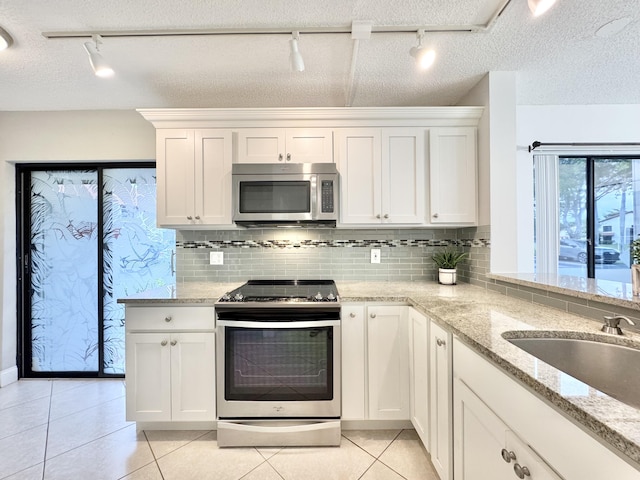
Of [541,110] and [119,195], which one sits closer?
[541,110]

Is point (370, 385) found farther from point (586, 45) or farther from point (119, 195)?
point (119, 195)

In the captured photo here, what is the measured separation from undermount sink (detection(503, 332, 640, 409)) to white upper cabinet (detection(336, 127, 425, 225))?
4.18ft

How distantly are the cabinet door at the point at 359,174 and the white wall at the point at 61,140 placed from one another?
5.79ft

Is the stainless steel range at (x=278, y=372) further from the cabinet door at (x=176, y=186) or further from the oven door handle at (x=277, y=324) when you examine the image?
the cabinet door at (x=176, y=186)

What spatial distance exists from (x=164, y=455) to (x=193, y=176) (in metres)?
1.84

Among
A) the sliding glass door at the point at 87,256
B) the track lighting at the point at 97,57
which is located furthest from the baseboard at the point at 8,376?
the track lighting at the point at 97,57

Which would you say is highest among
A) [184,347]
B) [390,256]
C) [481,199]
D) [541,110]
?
[541,110]

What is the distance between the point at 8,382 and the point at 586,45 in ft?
16.8

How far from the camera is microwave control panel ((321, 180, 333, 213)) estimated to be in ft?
7.09

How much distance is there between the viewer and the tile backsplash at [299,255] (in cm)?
260

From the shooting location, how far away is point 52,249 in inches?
110

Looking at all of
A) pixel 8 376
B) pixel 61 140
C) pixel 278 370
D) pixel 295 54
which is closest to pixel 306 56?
pixel 295 54

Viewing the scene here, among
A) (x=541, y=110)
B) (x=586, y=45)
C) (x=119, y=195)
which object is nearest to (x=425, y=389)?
(x=586, y=45)

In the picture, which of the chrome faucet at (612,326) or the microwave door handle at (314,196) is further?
the microwave door handle at (314,196)
